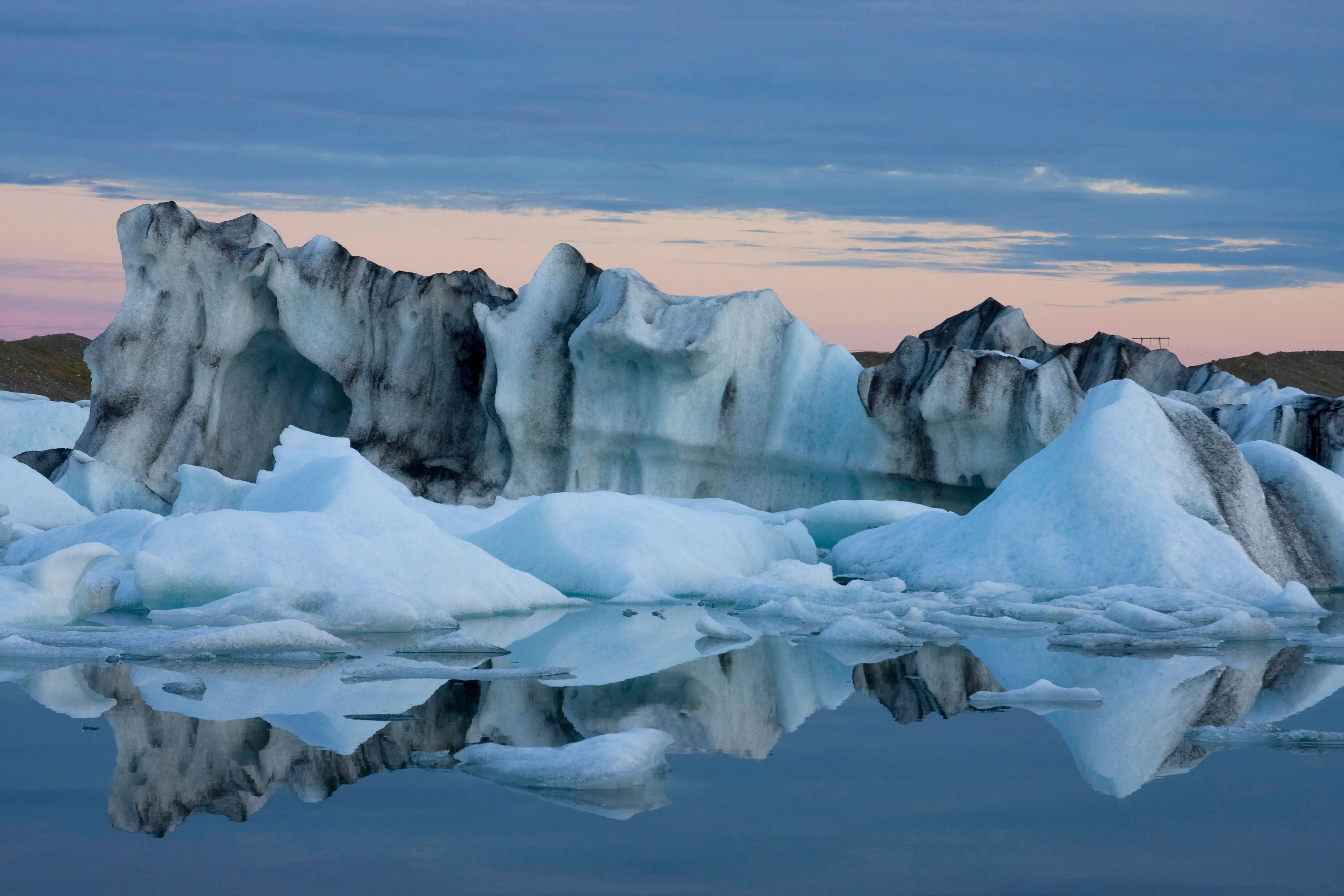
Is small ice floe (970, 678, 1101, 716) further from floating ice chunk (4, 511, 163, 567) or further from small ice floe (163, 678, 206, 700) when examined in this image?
floating ice chunk (4, 511, 163, 567)

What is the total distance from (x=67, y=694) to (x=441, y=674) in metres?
1.34

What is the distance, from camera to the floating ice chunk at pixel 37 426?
2005cm

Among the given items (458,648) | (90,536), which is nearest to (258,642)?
(458,648)

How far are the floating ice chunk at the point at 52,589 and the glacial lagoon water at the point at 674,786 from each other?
1120 millimetres

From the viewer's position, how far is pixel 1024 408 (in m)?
14.8

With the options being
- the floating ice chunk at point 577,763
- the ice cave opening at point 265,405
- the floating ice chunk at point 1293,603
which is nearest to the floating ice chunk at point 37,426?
the ice cave opening at point 265,405

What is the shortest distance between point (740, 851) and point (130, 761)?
1.83m

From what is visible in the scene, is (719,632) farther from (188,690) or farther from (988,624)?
(188,690)

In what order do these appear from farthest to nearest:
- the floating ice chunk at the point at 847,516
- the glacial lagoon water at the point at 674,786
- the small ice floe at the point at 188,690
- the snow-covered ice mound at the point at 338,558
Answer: the floating ice chunk at the point at 847,516, the snow-covered ice mound at the point at 338,558, the small ice floe at the point at 188,690, the glacial lagoon water at the point at 674,786

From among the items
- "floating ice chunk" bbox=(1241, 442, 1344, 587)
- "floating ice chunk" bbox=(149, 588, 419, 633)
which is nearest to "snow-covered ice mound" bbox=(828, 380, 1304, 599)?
"floating ice chunk" bbox=(1241, 442, 1344, 587)

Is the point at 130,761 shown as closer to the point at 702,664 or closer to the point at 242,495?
the point at 702,664

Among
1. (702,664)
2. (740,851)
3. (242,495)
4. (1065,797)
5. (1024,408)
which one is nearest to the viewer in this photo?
(740,851)

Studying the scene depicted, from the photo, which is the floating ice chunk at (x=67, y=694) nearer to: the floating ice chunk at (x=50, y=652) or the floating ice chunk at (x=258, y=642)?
the floating ice chunk at (x=50, y=652)

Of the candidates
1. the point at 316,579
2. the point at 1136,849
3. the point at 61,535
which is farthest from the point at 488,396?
the point at 1136,849
